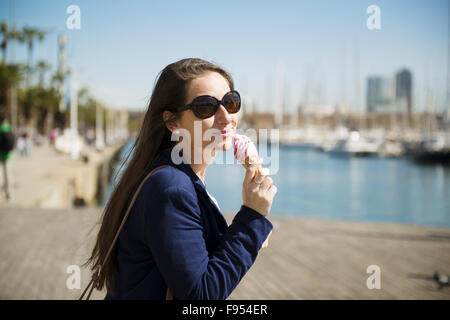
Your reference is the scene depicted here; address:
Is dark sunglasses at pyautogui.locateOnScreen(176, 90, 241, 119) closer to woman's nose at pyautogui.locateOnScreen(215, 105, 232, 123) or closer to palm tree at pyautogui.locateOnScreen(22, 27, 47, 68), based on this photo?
woman's nose at pyautogui.locateOnScreen(215, 105, 232, 123)

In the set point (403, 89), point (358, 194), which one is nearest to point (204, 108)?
point (358, 194)

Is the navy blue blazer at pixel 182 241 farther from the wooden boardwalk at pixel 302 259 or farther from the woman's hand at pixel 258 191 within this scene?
the wooden boardwalk at pixel 302 259

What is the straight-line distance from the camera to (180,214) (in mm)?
1309

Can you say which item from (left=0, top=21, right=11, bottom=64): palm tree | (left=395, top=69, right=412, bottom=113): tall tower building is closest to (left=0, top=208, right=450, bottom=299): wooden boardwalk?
(left=0, top=21, right=11, bottom=64): palm tree

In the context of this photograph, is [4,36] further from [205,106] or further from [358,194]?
[205,106]

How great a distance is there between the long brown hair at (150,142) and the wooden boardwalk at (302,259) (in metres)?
2.43

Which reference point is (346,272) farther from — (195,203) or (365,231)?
(195,203)

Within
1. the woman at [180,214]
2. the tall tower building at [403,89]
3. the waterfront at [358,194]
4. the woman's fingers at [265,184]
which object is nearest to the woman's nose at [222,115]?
the woman at [180,214]

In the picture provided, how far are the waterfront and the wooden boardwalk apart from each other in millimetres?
9388

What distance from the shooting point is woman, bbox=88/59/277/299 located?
1.31 metres

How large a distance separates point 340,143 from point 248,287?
70.8m

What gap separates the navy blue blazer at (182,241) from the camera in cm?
130

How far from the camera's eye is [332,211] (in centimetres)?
2714

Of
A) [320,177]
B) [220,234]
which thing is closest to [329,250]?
[220,234]
